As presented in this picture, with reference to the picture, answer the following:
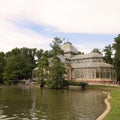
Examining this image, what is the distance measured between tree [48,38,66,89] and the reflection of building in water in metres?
13.1

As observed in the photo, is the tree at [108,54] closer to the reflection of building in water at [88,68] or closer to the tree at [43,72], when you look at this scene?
the reflection of building in water at [88,68]

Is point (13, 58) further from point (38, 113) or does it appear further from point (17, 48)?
point (38, 113)

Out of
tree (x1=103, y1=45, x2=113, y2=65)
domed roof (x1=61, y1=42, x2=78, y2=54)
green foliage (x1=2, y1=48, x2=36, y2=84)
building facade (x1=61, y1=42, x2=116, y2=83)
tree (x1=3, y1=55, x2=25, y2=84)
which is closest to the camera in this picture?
A: building facade (x1=61, y1=42, x2=116, y2=83)

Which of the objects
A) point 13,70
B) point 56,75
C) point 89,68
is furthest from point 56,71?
point 13,70

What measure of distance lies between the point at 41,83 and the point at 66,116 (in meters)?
50.9

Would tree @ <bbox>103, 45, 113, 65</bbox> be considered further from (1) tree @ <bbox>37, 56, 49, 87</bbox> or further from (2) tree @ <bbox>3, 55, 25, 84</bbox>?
(2) tree @ <bbox>3, 55, 25, 84</bbox>

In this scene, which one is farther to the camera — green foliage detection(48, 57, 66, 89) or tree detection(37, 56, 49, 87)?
tree detection(37, 56, 49, 87)

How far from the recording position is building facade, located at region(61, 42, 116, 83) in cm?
7588

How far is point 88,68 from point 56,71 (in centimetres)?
1555

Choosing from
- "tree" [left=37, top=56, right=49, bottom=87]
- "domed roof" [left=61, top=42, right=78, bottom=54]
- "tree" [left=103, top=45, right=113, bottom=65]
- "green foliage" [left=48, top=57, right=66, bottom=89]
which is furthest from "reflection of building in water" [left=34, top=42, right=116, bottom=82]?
"green foliage" [left=48, top=57, right=66, bottom=89]

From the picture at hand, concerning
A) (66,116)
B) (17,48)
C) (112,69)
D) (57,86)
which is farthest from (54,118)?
(17,48)

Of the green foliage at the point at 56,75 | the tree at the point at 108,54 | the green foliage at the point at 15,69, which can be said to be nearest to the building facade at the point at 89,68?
the tree at the point at 108,54

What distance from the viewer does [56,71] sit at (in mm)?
65250

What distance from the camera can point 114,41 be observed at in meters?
69.9
